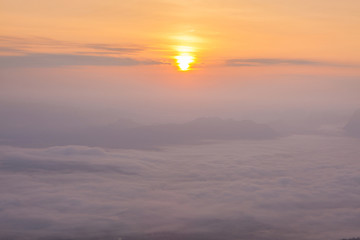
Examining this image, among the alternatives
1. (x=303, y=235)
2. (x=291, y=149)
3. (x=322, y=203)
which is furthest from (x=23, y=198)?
(x=291, y=149)

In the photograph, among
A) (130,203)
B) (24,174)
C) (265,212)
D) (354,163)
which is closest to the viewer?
(265,212)

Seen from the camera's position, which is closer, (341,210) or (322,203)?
(341,210)

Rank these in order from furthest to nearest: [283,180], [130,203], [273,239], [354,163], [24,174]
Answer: [354,163] < [24,174] < [283,180] < [130,203] < [273,239]

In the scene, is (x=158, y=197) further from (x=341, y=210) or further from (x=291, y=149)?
(x=291, y=149)

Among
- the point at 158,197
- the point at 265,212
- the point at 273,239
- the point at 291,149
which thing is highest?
the point at 291,149

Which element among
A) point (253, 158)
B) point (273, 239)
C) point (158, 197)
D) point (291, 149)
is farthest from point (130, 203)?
point (291, 149)

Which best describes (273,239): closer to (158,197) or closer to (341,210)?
(341,210)

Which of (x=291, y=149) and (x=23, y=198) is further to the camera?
(x=291, y=149)

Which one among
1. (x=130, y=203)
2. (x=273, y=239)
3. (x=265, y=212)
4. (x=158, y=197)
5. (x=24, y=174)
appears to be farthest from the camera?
(x=24, y=174)

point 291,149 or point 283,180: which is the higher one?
point 291,149
